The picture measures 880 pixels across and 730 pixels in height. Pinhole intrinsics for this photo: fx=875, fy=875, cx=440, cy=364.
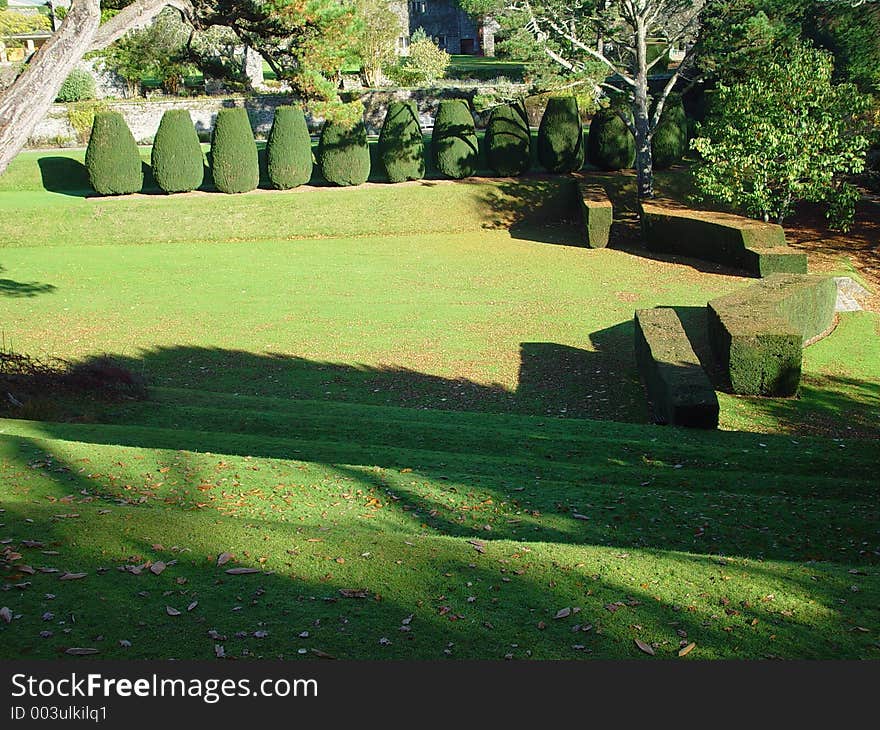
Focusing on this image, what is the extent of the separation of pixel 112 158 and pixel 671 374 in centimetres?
2080

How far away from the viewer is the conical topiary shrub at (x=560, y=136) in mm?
28016

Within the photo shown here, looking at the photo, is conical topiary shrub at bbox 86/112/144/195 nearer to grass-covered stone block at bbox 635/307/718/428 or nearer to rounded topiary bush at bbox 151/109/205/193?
rounded topiary bush at bbox 151/109/205/193

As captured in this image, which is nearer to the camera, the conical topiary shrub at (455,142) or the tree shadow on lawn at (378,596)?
the tree shadow on lawn at (378,596)

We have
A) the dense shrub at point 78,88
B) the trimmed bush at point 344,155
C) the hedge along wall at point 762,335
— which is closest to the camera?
the hedge along wall at point 762,335

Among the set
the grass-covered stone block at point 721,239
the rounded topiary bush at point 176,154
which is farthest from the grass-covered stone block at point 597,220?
the rounded topiary bush at point 176,154

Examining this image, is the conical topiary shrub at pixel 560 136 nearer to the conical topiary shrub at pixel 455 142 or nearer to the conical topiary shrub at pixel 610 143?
the conical topiary shrub at pixel 610 143

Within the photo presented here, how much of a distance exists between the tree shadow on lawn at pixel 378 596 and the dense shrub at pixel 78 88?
37.1 meters

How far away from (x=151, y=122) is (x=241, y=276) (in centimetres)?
1858

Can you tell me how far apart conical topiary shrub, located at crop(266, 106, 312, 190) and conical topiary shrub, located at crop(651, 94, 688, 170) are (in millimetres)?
11225

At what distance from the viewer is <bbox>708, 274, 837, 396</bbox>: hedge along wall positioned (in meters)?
12.3

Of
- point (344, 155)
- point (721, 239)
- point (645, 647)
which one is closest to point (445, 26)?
point (344, 155)

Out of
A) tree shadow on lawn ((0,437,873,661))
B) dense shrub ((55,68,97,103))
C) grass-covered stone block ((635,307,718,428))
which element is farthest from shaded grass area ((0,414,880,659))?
dense shrub ((55,68,97,103))

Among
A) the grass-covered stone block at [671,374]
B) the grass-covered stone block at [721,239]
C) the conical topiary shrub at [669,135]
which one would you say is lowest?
the grass-covered stone block at [671,374]

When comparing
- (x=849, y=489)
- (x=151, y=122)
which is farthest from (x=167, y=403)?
(x=151, y=122)
